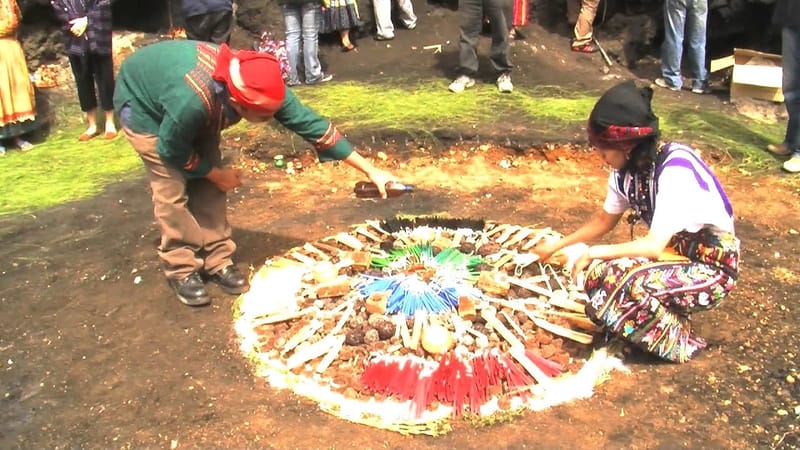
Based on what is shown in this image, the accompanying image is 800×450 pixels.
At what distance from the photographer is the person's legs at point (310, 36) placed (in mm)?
7941

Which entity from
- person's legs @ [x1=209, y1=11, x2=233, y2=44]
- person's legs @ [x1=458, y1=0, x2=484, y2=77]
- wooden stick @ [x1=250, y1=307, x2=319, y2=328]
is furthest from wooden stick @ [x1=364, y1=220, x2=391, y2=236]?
person's legs @ [x1=209, y1=11, x2=233, y2=44]

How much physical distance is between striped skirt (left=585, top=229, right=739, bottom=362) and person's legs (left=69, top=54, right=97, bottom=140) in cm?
560

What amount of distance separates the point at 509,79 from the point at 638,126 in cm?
471

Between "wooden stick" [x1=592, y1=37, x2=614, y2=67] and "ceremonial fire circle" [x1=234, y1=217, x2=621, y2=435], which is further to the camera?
"wooden stick" [x1=592, y1=37, x2=614, y2=67]

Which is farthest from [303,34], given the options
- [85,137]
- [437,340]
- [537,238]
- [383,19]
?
[437,340]

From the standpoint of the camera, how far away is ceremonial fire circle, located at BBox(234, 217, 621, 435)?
11.1 ft

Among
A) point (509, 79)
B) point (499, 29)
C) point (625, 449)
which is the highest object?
point (499, 29)

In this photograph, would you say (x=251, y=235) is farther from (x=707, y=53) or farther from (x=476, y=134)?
(x=707, y=53)

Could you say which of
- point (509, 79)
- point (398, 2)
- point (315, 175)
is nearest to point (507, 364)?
point (315, 175)

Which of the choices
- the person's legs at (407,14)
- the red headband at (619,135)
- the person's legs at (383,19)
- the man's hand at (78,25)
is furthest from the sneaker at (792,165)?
the man's hand at (78,25)

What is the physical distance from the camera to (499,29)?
24.7ft

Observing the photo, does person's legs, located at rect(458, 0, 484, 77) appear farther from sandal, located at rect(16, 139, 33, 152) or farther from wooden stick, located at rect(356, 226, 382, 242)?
sandal, located at rect(16, 139, 33, 152)

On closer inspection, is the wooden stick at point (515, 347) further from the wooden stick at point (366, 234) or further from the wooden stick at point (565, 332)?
the wooden stick at point (366, 234)

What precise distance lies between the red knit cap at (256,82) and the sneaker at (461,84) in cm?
427
